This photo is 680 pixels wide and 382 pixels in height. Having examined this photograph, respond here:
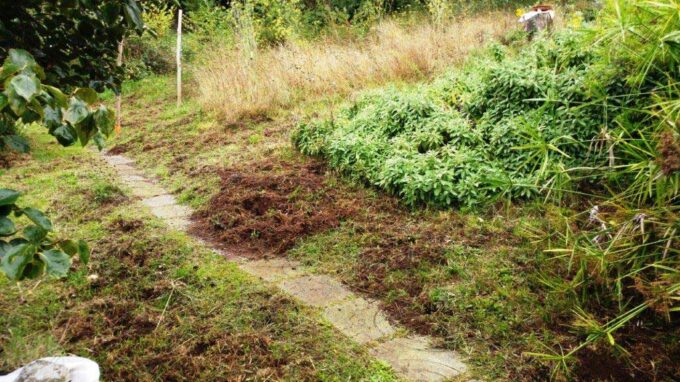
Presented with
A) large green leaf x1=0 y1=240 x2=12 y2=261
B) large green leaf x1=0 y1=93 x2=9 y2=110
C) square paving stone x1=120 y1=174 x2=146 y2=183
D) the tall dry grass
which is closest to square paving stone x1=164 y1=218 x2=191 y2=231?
square paving stone x1=120 y1=174 x2=146 y2=183

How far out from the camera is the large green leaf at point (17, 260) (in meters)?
1.23

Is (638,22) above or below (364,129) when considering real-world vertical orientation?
above

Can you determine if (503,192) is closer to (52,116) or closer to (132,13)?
(132,13)

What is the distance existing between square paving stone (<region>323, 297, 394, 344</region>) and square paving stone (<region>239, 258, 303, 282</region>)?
52 cm

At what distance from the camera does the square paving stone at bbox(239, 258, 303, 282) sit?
3504 millimetres

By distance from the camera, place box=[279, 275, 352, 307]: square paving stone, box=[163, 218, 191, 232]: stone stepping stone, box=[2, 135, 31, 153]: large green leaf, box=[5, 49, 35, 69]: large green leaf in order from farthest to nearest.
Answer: box=[163, 218, 191, 232]: stone stepping stone
box=[279, 275, 352, 307]: square paving stone
box=[2, 135, 31, 153]: large green leaf
box=[5, 49, 35, 69]: large green leaf

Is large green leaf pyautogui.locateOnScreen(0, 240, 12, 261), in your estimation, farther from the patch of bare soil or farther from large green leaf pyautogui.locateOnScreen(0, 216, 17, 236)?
the patch of bare soil

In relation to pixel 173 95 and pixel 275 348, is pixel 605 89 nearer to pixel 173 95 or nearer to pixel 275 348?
pixel 275 348

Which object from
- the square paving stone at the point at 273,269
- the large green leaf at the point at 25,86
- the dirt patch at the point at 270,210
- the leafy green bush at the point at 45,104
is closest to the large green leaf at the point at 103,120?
the leafy green bush at the point at 45,104

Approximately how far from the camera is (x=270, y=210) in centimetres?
442

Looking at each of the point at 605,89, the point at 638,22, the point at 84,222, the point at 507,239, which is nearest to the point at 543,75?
the point at 605,89

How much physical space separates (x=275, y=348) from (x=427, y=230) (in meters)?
1.58

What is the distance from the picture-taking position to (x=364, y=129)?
17.5 feet

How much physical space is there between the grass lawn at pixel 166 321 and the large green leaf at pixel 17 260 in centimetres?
136
